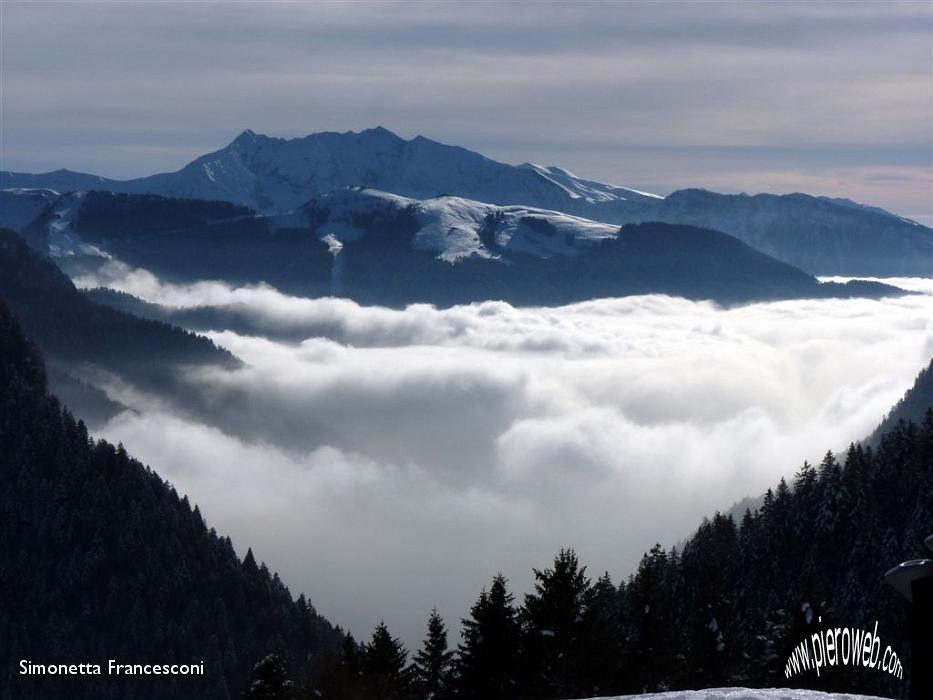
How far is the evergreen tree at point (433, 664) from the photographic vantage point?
190ft

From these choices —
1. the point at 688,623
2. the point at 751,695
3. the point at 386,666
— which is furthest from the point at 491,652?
the point at 751,695

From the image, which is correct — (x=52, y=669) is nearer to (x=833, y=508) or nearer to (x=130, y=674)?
(x=130, y=674)

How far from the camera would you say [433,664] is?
59.8 meters

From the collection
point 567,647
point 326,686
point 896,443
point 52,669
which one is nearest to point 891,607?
point 896,443

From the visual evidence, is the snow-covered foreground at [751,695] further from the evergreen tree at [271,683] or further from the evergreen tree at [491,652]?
the evergreen tree at [271,683]

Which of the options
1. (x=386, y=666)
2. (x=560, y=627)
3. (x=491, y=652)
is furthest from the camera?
(x=386, y=666)

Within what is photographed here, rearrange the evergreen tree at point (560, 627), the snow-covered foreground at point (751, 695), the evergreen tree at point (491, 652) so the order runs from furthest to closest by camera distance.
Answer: the evergreen tree at point (491, 652), the evergreen tree at point (560, 627), the snow-covered foreground at point (751, 695)

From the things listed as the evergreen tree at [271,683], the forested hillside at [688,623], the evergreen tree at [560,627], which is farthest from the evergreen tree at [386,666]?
the evergreen tree at [560,627]

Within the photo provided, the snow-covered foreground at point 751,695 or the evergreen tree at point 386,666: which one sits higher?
the evergreen tree at point 386,666

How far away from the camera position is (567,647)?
5106cm

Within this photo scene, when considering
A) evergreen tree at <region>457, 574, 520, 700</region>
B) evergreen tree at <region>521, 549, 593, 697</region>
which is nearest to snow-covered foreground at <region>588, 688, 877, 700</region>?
evergreen tree at <region>521, 549, 593, 697</region>

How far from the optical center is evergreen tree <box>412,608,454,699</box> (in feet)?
190

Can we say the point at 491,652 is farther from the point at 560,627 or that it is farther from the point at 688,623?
the point at 688,623

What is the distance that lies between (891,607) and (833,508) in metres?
18.5
